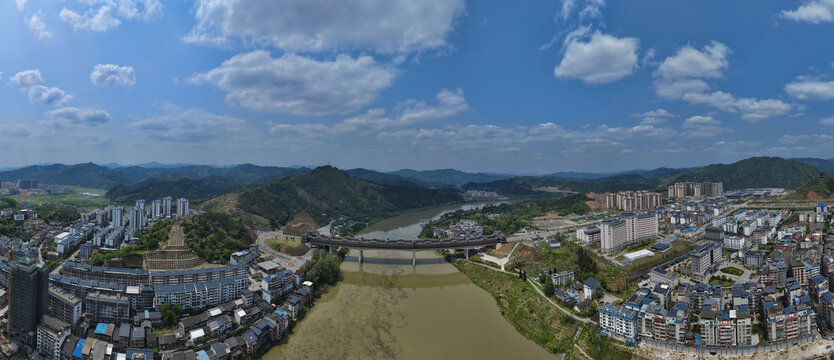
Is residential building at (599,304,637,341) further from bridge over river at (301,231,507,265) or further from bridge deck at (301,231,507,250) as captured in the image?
bridge deck at (301,231,507,250)

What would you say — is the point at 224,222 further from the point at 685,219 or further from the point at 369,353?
the point at 685,219

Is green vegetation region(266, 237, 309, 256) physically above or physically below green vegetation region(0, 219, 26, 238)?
below

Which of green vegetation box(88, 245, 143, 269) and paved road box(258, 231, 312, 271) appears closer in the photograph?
green vegetation box(88, 245, 143, 269)

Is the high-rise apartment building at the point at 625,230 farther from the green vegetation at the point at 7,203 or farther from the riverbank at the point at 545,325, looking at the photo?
the green vegetation at the point at 7,203

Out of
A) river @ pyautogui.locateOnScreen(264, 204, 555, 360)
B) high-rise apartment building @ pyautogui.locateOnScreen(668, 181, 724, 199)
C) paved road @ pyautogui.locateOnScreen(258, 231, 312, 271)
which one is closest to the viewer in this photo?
river @ pyautogui.locateOnScreen(264, 204, 555, 360)

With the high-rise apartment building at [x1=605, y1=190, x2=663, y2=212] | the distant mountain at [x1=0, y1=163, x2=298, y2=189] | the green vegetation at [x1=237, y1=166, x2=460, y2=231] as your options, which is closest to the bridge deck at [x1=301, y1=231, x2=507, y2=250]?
the green vegetation at [x1=237, y1=166, x2=460, y2=231]

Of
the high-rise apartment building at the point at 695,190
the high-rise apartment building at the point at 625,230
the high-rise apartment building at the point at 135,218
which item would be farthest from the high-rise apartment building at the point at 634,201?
the high-rise apartment building at the point at 135,218

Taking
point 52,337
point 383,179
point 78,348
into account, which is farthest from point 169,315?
point 383,179
